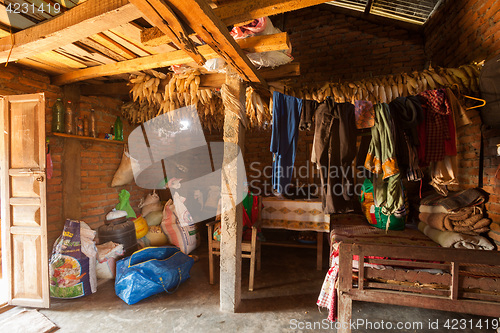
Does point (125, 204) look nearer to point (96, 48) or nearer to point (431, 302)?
point (96, 48)

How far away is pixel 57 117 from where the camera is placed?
3.11 m

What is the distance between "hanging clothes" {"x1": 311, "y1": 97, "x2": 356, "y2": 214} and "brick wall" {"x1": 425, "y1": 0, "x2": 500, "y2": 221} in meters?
1.54

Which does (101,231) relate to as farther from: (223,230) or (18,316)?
(223,230)

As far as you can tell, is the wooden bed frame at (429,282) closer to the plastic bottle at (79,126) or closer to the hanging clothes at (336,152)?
the hanging clothes at (336,152)

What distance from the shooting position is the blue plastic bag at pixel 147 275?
107 inches

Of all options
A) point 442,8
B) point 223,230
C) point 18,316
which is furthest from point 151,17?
point 442,8

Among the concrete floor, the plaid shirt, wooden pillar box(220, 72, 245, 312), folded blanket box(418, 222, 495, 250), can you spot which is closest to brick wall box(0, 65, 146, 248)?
the concrete floor

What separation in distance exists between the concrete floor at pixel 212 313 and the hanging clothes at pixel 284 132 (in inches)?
56.7

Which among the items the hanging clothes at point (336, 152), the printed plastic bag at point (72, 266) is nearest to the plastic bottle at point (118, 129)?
the printed plastic bag at point (72, 266)

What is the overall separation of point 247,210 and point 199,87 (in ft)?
5.93

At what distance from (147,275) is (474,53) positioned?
4.67 meters

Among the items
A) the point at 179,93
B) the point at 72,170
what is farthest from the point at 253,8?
the point at 72,170

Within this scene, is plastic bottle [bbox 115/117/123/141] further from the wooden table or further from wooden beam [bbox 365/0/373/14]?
wooden beam [bbox 365/0/373/14]

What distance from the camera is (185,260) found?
128 inches
